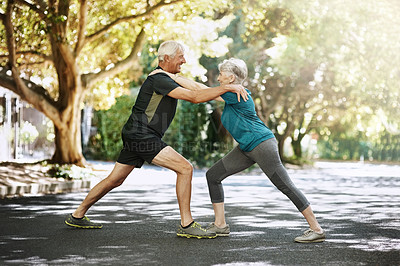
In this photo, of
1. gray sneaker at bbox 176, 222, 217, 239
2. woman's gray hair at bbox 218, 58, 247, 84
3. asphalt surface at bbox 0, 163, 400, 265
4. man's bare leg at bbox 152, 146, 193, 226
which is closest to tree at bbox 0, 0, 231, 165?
asphalt surface at bbox 0, 163, 400, 265

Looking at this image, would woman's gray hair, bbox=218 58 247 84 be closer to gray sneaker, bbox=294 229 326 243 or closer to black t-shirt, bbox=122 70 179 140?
black t-shirt, bbox=122 70 179 140

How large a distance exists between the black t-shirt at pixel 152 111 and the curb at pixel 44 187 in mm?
6382

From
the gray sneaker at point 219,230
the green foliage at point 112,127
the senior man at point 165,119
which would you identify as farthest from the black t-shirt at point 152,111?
the green foliage at point 112,127

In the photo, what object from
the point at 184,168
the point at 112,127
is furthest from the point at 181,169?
the point at 112,127

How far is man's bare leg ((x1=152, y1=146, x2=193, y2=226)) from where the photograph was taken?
22.4ft

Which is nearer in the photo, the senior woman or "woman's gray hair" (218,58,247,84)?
the senior woman

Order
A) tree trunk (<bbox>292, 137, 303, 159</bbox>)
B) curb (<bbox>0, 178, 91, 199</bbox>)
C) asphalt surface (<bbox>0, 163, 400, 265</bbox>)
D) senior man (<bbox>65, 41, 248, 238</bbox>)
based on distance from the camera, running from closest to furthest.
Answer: asphalt surface (<bbox>0, 163, 400, 265</bbox>), senior man (<bbox>65, 41, 248, 238</bbox>), curb (<bbox>0, 178, 91, 199</bbox>), tree trunk (<bbox>292, 137, 303, 159</bbox>)

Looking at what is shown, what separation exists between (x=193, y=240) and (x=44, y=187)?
24.9 feet

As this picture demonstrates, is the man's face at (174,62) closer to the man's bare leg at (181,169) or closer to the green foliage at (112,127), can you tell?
the man's bare leg at (181,169)

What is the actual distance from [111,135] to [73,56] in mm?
12222

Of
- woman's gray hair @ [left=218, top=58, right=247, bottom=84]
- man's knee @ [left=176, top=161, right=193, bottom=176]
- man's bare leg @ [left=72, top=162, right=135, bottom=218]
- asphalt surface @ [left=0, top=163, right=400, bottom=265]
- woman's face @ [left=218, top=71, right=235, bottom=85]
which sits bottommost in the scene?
asphalt surface @ [left=0, top=163, right=400, bottom=265]

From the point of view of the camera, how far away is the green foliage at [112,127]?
30734 millimetres

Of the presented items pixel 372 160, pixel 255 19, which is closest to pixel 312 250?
pixel 255 19

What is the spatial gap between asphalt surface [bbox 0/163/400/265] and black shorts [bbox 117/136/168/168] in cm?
81
